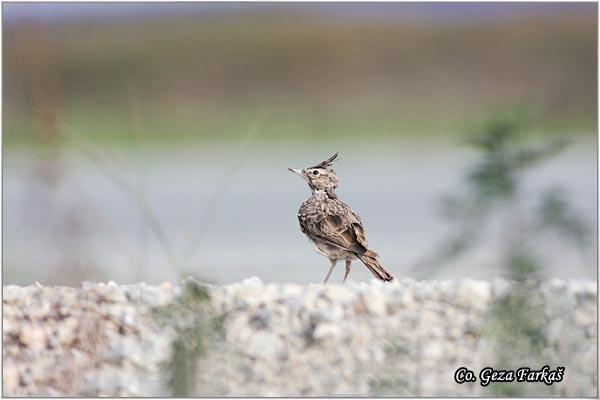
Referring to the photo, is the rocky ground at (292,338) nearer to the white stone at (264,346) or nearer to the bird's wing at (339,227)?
the white stone at (264,346)

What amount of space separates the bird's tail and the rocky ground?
8cm

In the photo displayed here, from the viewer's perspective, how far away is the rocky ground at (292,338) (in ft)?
10.1

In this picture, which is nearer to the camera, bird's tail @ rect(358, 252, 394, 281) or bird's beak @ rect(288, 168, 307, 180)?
bird's tail @ rect(358, 252, 394, 281)

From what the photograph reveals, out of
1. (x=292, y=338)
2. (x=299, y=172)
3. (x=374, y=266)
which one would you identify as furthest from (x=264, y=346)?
(x=299, y=172)

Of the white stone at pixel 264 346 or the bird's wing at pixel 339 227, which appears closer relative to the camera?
the white stone at pixel 264 346

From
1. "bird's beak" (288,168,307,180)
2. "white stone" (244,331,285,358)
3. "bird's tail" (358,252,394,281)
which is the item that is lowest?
"white stone" (244,331,285,358)

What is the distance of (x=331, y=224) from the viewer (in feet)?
13.5

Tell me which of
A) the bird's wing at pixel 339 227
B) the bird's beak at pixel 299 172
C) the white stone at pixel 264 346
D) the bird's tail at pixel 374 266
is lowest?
the white stone at pixel 264 346

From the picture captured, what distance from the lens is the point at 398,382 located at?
3.08m

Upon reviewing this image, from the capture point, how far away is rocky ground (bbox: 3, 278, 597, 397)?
121 inches

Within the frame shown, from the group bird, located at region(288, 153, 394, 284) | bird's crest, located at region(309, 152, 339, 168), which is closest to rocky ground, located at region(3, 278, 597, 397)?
bird, located at region(288, 153, 394, 284)

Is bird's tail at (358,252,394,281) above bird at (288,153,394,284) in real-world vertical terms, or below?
below

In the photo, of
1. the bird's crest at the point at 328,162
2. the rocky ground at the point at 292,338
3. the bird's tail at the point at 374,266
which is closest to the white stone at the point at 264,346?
the rocky ground at the point at 292,338

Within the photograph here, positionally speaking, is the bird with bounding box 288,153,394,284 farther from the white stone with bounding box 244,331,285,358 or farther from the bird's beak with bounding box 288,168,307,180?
the white stone with bounding box 244,331,285,358
